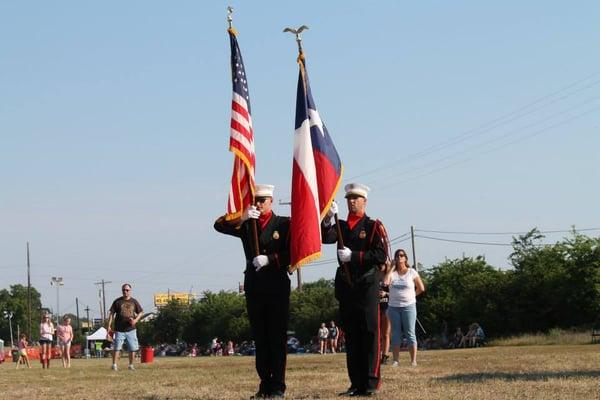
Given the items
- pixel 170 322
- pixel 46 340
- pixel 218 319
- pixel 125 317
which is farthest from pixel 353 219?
pixel 170 322

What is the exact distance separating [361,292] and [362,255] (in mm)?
412

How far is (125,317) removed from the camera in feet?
68.5

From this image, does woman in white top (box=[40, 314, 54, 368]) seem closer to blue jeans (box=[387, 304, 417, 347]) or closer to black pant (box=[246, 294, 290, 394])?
blue jeans (box=[387, 304, 417, 347])

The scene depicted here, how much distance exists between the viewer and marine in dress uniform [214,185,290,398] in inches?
400

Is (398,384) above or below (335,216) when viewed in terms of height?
below

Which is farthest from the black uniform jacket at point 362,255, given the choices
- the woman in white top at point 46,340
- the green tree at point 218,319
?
the green tree at point 218,319

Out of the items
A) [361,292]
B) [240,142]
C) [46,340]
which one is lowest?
[46,340]

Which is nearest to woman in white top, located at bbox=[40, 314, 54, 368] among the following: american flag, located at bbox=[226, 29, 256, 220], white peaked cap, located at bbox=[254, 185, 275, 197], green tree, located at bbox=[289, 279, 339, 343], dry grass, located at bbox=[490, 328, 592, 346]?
dry grass, located at bbox=[490, 328, 592, 346]

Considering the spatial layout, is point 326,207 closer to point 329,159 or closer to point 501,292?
point 329,159

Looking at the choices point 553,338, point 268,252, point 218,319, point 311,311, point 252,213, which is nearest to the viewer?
point 252,213

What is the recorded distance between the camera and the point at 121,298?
830 inches

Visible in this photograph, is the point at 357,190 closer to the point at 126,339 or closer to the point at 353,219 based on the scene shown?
the point at 353,219

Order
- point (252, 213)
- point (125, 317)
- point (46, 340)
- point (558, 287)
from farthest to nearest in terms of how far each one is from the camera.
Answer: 1. point (558, 287)
2. point (46, 340)
3. point (125, 317)
4. point (252, 213)

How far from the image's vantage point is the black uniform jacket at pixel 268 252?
10180mm
